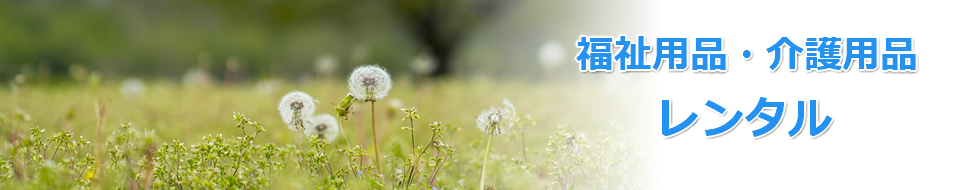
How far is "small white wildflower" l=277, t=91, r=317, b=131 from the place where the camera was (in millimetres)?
1967

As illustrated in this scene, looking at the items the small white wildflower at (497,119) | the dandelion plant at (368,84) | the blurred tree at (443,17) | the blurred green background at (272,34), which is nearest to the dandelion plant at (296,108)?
the dandelion plant at (368,84)

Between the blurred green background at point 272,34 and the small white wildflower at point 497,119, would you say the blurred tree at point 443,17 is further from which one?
the small white wildflower at point 497,119

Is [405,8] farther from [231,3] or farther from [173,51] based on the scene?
[173,51]

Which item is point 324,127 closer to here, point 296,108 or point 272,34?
point 296,108

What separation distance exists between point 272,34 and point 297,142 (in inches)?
315

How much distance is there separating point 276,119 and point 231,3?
477 cm

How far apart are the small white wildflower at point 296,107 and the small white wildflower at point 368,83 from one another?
0.40 feet

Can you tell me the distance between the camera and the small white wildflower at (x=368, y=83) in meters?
1.98

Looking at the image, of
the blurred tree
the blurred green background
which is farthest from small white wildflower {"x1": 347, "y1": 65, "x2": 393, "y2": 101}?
the blurred tree

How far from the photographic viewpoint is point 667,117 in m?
2.87

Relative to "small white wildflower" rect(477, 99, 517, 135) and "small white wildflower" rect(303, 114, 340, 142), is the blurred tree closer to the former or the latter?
"small white wildflower" rect(303, 114, 340, 142)

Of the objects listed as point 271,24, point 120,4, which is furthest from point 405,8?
point 120,4

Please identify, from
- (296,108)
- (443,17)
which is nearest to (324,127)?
(296,108)

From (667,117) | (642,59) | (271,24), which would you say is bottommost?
(667,117)
